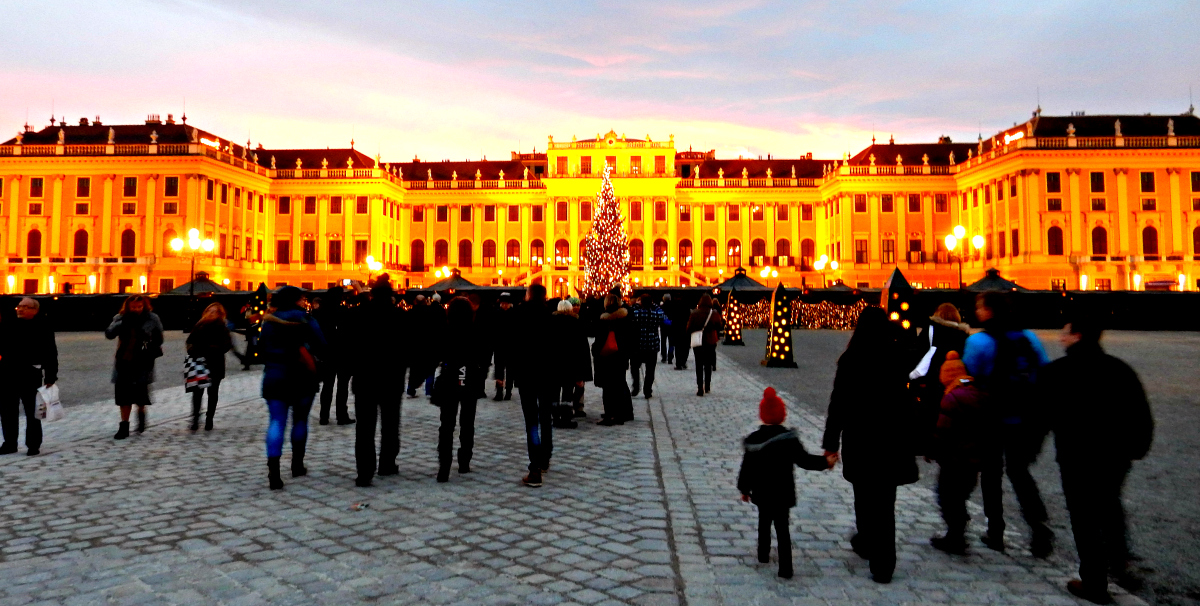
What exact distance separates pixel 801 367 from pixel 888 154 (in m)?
54.5

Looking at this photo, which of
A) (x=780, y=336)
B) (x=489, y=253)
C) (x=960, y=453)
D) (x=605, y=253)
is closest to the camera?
(x=960, y=453)

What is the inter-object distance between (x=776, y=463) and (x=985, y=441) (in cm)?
146

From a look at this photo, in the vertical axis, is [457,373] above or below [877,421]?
above

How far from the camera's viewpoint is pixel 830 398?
17.2 ft

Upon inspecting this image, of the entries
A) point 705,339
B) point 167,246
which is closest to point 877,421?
point 705,339

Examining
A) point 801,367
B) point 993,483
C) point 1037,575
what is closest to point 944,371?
point 993,483

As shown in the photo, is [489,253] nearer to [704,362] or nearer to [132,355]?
[704,362]

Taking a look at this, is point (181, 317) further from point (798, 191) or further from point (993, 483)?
point (798, 191)

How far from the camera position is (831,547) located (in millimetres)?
4590

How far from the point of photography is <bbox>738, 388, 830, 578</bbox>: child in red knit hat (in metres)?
4.02

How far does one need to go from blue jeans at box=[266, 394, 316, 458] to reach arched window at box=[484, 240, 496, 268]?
60.4 meters

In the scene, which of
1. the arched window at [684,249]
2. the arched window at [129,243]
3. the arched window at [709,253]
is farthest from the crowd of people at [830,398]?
the arched window at [684,249]

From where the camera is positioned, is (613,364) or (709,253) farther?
(709,253)

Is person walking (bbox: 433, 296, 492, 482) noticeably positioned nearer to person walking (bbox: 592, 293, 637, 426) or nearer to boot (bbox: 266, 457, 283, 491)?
boot (bbox: 266, 457, 283, 491)
